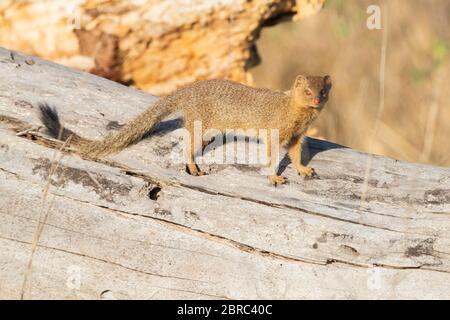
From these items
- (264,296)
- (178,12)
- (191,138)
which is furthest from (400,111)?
(264,296)

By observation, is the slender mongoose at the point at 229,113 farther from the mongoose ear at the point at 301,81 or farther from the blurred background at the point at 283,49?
the blurred background at the point at 283,49

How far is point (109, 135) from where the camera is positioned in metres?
3.36

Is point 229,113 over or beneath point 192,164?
over

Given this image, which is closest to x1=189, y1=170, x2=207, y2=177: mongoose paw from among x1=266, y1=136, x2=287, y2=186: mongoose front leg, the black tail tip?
x1=266, y1=136, x2=287, y2=186: mongoose front leg

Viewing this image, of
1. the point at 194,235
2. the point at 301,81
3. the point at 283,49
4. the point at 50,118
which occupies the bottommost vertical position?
the point at 194,235

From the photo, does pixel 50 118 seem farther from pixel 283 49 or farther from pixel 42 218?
pixel 283 49

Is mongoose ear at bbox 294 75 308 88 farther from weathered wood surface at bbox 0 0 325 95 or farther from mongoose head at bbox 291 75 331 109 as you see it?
weathered wood surface at bbox 0 0 325 95

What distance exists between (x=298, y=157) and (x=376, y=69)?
3.29m

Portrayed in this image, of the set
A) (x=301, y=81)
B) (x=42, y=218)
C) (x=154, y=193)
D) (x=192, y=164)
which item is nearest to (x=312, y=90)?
(x=301, y=81)

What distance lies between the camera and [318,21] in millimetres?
7086

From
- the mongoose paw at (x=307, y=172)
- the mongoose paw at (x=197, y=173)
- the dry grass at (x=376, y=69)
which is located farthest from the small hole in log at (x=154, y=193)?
the dry grass at (x=376, y=69)

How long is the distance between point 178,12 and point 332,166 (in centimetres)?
170

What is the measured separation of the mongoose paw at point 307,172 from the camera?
3.45 meters

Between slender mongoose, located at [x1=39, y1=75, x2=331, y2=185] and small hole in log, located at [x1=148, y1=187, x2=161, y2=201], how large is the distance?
8.2 inches
